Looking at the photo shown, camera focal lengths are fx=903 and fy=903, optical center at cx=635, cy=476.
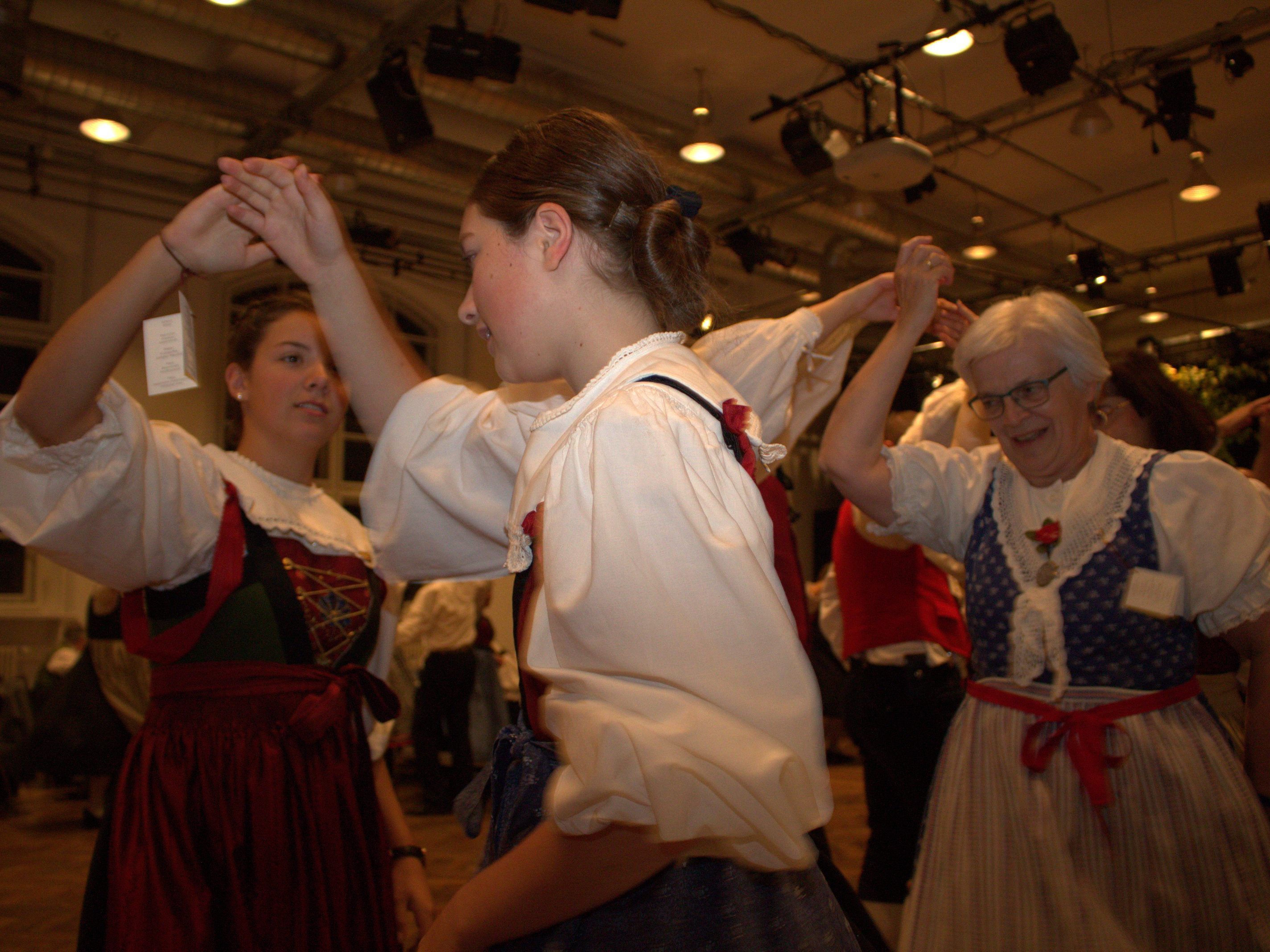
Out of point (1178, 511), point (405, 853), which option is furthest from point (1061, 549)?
point (405, 853)

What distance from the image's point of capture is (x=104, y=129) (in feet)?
18.5

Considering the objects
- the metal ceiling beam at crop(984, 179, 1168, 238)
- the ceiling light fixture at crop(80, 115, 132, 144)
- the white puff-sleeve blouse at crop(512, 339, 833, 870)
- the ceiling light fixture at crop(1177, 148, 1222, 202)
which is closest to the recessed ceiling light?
the ceiling light fixture at crop(1177, 148, 1222, 202)

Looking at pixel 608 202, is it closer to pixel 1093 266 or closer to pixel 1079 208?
pixel 1093 266

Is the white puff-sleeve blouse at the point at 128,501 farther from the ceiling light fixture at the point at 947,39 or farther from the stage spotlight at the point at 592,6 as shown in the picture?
the ceiling light fixture at the point at 947,39

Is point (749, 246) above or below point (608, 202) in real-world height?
above

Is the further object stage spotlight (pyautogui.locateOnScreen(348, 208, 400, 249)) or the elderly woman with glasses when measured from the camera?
stage spotlight (pyautogui.locateOnScreen(348, 208, 400, 249))

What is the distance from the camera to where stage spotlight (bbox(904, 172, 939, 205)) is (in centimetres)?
673

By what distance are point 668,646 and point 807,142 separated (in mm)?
5811

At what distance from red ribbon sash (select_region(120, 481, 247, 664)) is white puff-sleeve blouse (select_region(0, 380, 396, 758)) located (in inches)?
1.2

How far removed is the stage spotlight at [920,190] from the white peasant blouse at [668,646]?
6.52 m

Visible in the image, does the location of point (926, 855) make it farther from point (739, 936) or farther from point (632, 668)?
point (632, 668)

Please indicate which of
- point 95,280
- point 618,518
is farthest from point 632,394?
point 95,280

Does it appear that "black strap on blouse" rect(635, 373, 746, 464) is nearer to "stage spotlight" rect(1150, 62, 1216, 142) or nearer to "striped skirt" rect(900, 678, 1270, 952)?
"striped skirt" rect(900, 678, 1270, 952)

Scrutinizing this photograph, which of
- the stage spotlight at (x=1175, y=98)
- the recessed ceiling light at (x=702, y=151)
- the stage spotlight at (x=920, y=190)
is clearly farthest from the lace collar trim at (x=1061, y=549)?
the stage spotlight at (x=920, y=190)
